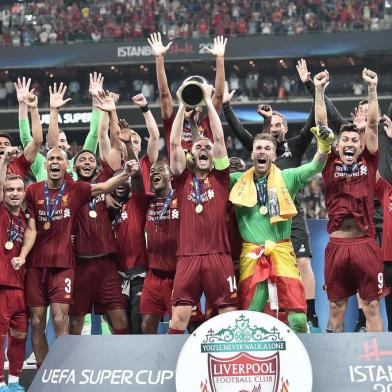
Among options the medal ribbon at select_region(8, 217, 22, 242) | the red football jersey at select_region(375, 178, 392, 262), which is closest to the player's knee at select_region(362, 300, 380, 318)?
the red football jersey at select_region(375, 178, 392, 262)

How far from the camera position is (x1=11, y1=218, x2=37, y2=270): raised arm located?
6115 millimetres

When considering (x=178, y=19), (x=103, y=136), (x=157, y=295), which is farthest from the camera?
(x=178, y=19)

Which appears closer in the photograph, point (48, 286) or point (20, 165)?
point (48, 286)

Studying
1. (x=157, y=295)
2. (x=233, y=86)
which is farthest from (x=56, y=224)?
(x=233, y=86)

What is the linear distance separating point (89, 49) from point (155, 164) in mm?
22066

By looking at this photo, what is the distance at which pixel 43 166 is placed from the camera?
724 cm

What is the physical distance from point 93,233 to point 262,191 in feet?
4.70

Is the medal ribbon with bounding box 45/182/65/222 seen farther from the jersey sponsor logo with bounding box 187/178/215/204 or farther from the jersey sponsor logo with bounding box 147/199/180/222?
the jersey sponsor logo with bounding box 187/178/215/204

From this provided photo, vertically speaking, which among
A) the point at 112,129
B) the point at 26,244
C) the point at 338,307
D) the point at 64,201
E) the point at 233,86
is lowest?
the point at 233,86

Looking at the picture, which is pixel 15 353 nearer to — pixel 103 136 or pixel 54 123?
pixel 54 123

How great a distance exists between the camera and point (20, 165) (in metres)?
6.80

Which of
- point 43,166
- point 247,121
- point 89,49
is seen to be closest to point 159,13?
point 89,49

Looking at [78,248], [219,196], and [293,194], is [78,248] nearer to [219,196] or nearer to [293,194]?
[219,196]

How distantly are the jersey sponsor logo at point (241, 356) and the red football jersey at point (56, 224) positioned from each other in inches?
65.4
